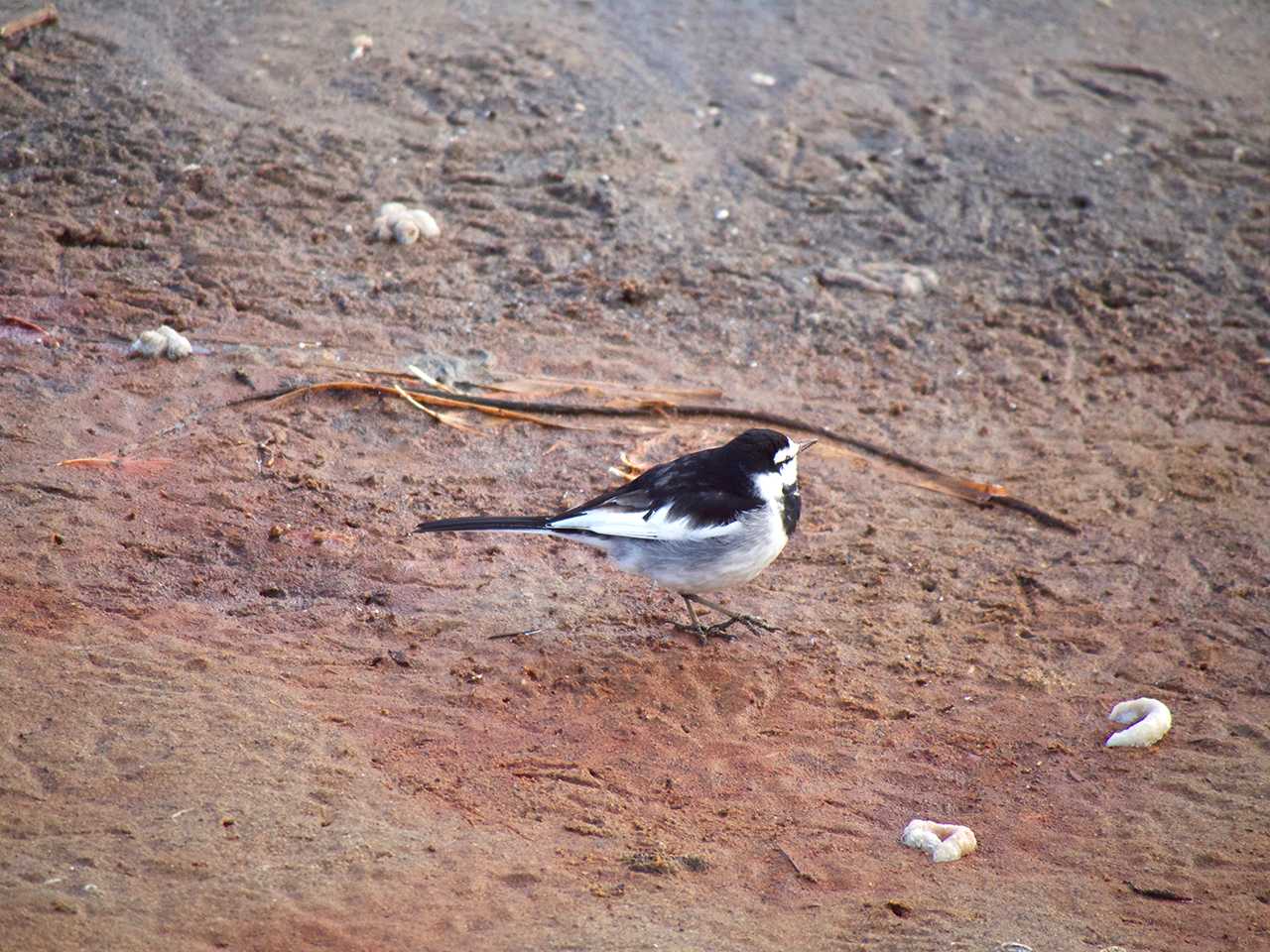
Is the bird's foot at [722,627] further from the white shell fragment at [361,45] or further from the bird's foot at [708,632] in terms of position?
the white shell fragment at [361,45]

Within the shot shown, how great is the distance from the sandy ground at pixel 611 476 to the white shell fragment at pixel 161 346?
4.2 inches

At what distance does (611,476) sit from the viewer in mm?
6910

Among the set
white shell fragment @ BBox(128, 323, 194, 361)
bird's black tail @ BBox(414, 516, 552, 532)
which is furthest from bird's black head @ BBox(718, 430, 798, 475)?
white shell fragment @ BBox(128, 323, 194, 361)

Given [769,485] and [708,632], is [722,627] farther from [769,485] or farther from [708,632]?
[769,485]

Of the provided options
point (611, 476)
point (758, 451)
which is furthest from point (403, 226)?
point (758, 451)

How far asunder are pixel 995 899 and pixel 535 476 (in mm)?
3334

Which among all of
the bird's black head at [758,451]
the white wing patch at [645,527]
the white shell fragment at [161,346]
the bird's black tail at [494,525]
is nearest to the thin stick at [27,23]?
the white shell fragment at [161,346]

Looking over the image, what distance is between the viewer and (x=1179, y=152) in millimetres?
10062

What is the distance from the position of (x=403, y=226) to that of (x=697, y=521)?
Answer: 3783 millimetres

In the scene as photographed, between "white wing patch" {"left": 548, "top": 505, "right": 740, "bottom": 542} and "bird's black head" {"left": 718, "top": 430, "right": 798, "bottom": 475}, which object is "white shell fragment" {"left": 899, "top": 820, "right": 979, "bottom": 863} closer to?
"white wing patch" {"left": 548, "top": 505, "right": 740, "bottom": 542}

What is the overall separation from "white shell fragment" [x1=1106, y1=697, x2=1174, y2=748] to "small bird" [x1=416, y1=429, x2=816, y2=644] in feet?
5.19

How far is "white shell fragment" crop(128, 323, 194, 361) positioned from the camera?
7.12 m

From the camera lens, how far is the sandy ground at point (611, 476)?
170 inches

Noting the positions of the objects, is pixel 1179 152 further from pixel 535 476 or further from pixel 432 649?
pixel 432 649
